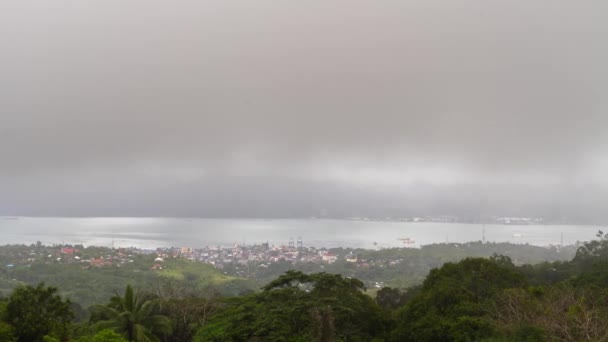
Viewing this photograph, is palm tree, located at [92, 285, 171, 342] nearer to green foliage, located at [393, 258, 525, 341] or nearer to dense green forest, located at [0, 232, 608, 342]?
dense green forest, located at [0, 232, 608, 342]

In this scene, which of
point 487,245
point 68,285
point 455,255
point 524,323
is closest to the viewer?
point 524,323

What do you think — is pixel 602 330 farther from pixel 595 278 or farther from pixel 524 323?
pixel 595 278

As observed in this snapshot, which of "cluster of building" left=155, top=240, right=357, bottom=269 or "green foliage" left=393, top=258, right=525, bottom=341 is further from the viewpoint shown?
"cluster of building" left=155, top=240, right=357, bottom=269

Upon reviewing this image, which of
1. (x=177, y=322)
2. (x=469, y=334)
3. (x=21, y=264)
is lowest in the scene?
(x=21, y=264)

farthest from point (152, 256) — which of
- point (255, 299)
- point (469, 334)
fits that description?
point (469, 334)

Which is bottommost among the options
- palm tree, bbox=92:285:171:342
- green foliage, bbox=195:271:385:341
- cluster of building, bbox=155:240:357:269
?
cluster of building, bbox=155:240:357:269

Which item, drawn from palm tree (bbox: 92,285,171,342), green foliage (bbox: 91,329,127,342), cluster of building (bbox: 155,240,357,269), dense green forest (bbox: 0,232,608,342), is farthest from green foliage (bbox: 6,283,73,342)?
cluster of building (bbox: 155,240,357,269)

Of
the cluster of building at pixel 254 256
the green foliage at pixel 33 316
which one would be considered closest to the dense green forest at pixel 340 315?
the green foliage at pixel 33 316
